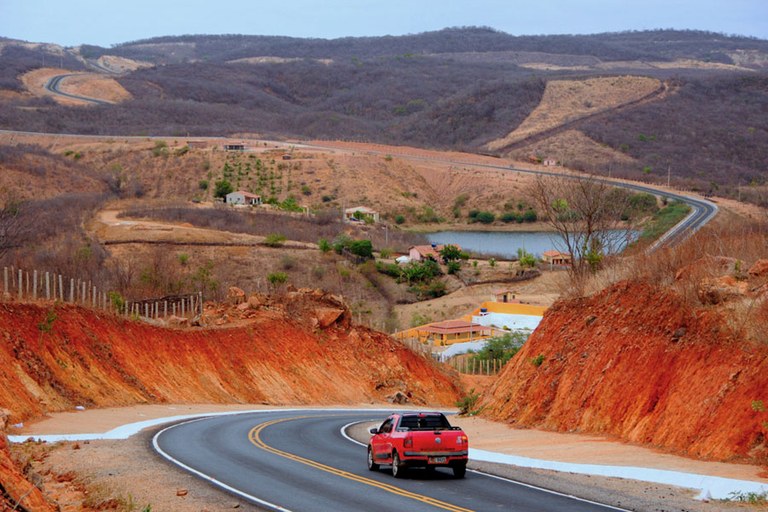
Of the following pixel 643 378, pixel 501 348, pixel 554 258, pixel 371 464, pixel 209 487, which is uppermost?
pixel 643 378

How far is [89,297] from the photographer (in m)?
48.8

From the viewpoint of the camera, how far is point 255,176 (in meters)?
147

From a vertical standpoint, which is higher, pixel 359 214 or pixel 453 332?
pixel 359 214

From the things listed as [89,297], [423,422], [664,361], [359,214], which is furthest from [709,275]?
[359,214]

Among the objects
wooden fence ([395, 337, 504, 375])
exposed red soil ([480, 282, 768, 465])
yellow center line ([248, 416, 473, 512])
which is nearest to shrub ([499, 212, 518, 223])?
wooden fence ([395, 337, 504, 375])

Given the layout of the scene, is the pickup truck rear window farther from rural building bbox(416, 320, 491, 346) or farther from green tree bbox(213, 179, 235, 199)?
green tree bbox(213, 179, 235, 199)

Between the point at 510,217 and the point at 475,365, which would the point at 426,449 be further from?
the point at 510,217

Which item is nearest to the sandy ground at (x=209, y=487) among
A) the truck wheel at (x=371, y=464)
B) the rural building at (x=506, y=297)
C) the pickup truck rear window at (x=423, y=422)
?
the pickup truck rear window at (x=423, y=422)

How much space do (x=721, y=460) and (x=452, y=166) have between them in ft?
458

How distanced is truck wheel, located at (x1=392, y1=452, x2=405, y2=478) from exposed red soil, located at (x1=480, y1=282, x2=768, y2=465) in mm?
5936

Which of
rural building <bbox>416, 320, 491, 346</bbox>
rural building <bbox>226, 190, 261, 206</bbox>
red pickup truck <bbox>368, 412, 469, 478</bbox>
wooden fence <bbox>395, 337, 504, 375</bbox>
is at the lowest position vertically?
rural building <bbox>416, 320, 491, 346</bbox>

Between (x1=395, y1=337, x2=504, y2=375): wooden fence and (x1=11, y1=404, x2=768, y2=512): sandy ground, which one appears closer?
(x1=11, y1=404, x2=768, y2=512): sandy ground

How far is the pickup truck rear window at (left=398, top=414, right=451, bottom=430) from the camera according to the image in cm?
2247

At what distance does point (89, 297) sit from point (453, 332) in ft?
111
